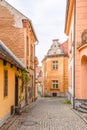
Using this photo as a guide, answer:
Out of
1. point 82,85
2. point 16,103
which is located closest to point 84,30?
point 82,85

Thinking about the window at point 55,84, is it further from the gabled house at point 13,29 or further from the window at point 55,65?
the gabled house at point 13,29

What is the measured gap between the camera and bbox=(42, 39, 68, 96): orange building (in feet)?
127

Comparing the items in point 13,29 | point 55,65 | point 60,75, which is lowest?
point 60,75

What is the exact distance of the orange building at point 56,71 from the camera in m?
38.7

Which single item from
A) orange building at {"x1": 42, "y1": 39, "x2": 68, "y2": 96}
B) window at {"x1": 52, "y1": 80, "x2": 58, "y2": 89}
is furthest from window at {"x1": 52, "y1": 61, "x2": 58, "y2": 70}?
window at {"x1": 52, "y1": 80, "x2": 58, "y2": 89}

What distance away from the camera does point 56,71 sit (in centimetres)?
3922

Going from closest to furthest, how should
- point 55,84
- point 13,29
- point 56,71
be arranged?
point 13,29
point 55,84
point 56,71

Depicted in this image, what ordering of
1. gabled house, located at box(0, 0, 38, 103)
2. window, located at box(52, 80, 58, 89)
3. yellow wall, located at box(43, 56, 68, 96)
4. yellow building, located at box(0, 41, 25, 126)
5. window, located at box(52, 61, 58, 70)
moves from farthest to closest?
1. window, located at box(52, 61, 58, 70)
2. window, located at box(52, 80, 58, 89)
3. yellow wall, located at box(43, 56, 68, 96)
4. gabled house, located at box(0, 0, 38, 103)
5. yellow building, located at box(0, 41, 25, 126)

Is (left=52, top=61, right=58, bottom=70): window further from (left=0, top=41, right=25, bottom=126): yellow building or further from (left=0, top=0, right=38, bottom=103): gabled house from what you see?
(left=0, top=41, right=25, bottom=126): yellow building

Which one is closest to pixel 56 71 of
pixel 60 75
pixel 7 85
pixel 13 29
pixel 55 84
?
pixel 60 75

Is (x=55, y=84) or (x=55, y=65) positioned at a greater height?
(x=55, y=65)

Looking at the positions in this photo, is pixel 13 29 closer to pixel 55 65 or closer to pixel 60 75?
pixel 60 75

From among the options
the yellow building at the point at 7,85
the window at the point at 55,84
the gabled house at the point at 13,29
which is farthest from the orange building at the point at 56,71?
the yellow building at the point at 7,85

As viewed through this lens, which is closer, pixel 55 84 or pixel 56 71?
pixel 55 84
